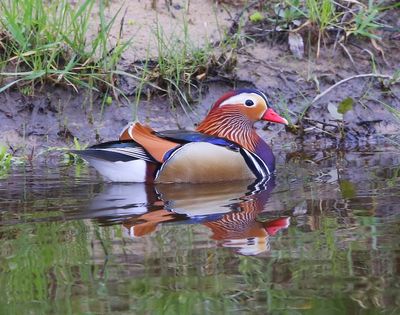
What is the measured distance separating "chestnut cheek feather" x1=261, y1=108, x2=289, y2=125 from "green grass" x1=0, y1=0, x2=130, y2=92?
1.28 metres

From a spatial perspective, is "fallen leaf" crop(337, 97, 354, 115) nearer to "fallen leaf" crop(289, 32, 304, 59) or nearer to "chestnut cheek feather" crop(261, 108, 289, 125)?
"chestnut cheek feather" crop(261, 108, 289, 125)

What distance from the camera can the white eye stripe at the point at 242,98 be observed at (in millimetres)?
7480

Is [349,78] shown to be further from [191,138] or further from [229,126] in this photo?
[191,138]

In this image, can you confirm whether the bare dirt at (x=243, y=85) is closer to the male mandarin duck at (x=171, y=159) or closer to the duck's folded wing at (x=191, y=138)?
the male mandarin duck at (x=171, y=159)

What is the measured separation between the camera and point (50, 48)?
7508 millimetres

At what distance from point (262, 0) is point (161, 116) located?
1742mm

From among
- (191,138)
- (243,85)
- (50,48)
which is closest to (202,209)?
(191,138)

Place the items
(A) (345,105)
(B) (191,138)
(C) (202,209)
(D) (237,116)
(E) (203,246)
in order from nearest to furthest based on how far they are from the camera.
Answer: (E) (203,246), (C) (202,209), (B) (191,138), (D) (237,116), (A) (345,105)

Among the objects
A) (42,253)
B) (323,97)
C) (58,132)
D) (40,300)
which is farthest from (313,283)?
(323,97)

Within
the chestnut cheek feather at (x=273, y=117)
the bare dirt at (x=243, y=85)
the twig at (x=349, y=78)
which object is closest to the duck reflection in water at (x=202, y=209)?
the chestnut cheek feather at (x=273, y=117)

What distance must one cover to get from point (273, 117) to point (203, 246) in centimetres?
325

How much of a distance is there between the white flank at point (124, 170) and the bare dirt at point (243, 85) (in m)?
0.87

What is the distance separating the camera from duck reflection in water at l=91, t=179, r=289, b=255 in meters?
4.64

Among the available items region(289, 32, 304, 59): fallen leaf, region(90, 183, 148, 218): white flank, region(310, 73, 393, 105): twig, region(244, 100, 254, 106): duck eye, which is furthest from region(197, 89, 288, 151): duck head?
region(289, 32, 304, 59): fallen leaf
